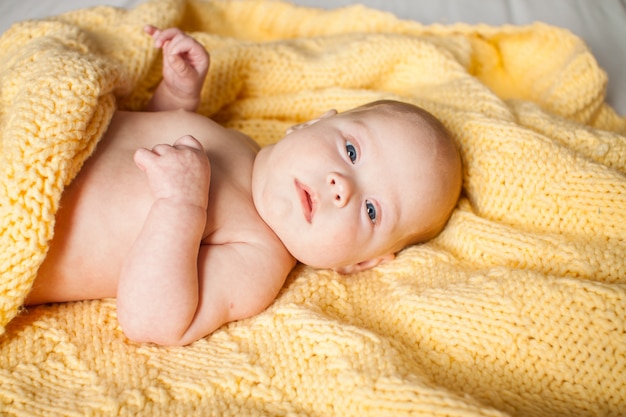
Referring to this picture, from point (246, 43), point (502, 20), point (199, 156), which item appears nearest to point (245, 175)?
point (199, 156)

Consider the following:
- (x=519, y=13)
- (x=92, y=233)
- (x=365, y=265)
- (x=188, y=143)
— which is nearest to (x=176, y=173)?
(x=188, y=143)

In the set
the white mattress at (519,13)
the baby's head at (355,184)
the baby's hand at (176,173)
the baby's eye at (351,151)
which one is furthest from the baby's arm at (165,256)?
the white mattress at (519,13)

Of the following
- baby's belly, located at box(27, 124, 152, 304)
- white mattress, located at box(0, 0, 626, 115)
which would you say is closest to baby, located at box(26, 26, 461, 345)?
baby's belly, located at box(27, 124, 152, 304)

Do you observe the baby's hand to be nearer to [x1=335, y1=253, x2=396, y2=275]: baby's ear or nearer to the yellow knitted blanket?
the yellow knitted blanket

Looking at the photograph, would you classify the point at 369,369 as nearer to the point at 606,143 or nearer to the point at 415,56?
the point at 606,143

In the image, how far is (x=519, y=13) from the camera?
2154mm

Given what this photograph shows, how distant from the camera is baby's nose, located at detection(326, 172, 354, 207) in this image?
1205 millimetres

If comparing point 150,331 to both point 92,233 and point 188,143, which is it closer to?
point 92,233

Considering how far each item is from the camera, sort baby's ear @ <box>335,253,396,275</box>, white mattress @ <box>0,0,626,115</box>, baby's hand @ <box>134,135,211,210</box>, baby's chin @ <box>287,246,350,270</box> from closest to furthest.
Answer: baby's hand @ <box>134,135,211,210</box>, baby's chin @ <box>287,246,350,270</box>, baby's ear @ <box>335,253,396,275</box>, white mattress @ <box>0,0,626,115</box>

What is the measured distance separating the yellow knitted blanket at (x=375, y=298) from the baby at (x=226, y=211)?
2.4 inches

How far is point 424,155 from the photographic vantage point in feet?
4.21

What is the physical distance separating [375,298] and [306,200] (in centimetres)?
28

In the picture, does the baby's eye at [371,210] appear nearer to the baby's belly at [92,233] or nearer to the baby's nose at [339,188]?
the baby's nose at [339,188]

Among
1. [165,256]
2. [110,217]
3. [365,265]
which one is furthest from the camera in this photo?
[365,265]
